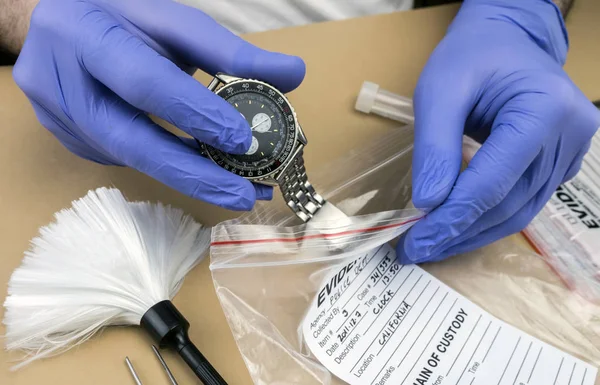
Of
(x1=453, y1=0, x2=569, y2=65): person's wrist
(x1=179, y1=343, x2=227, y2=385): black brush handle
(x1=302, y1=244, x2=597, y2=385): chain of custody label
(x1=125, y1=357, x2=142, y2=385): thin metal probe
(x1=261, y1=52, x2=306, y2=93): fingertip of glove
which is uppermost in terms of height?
(x1=261, y1=52, x2=306, y2=93): fingertip of glove

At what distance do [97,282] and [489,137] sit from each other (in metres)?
0.63

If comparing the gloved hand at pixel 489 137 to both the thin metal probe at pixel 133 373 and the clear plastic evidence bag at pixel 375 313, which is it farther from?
the thin metal probe at pixel 133 373

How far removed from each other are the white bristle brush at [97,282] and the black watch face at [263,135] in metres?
0.16

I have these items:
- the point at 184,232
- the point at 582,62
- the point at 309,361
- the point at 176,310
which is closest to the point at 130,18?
the point at 184,232

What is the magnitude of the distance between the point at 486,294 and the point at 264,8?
0.79m

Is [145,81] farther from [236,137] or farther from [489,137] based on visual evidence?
[489,137]

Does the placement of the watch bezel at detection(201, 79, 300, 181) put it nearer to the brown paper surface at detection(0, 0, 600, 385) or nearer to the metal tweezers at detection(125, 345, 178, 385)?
the brown paper surface at detection(0, 0, 600, 385)

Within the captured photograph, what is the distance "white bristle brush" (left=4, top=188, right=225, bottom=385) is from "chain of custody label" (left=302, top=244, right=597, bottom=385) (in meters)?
0.17

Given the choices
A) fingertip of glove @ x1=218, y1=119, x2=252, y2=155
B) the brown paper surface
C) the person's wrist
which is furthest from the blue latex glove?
the person's wrist

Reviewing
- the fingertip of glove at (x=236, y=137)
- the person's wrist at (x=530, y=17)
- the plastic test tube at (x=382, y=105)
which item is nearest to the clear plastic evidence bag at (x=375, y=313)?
the fingertip of glove at (x=236, y=137)

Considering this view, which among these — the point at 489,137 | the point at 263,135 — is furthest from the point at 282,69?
the point at 489,137

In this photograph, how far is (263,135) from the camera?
0.72 metres

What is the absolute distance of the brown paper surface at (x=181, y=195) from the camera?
65cm

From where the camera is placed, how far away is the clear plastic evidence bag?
2.12 ft
